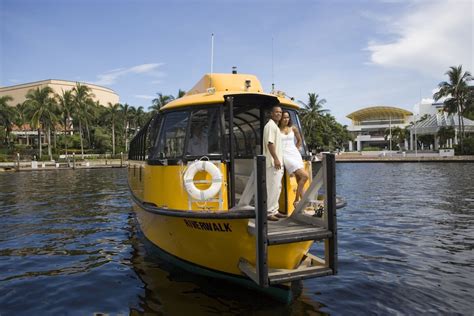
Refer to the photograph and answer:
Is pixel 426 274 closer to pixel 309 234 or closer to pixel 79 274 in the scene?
pixel 309 234

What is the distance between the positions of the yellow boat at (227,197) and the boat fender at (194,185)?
0.05 feet

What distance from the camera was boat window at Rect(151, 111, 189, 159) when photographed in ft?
22.9

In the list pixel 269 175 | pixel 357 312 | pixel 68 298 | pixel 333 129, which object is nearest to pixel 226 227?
pixel 269 175

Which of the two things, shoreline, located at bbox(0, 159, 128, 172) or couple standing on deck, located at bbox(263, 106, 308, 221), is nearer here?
couple standing on deck, located at bbox(263, 106, 308, 221)

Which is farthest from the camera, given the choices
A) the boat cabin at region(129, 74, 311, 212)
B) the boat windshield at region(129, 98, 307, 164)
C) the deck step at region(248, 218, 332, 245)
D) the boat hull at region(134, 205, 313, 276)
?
the boat windshield at region(129, 98, 307, 164)

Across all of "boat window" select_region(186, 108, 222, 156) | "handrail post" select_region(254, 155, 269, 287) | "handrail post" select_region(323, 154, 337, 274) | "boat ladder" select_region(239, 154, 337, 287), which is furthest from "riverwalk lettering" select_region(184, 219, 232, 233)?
"handrail post" select_region(323, 154, 337, 274)

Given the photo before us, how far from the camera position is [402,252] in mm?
9133

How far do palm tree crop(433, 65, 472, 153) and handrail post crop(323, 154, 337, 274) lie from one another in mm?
62185

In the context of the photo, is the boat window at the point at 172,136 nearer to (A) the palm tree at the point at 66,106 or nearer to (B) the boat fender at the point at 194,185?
(B) the boat fender at the point at 194,185

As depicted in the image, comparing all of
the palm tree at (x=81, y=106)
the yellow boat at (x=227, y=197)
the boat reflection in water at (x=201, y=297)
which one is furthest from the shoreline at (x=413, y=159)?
the boat reflection in water at (x=201, y=297)

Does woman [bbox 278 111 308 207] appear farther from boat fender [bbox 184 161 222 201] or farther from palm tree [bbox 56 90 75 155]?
palm tree [bbox 56 90 75 155]

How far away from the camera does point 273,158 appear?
602 cm

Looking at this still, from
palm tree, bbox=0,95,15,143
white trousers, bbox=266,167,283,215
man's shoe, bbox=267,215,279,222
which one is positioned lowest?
man's shoe, bbox=267,215,279,222

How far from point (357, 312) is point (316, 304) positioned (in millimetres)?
624
